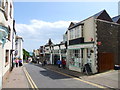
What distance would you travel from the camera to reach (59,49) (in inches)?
1236

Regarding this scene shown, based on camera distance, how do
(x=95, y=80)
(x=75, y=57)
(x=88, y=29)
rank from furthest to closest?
(x=75, y=57) → (x=88, y=29) → (x=95, y=80)

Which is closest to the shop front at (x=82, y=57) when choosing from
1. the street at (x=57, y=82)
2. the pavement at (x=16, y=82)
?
the street at (x=57, y=82)

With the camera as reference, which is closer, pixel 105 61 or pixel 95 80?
pixel 95 80

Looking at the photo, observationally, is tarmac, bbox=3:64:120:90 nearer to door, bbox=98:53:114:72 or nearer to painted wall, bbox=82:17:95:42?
door, bbox=98:53:114:72

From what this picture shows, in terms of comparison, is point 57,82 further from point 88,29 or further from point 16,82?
point 88,29

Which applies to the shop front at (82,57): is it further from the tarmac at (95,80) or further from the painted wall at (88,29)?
the tarmac at (95,80)

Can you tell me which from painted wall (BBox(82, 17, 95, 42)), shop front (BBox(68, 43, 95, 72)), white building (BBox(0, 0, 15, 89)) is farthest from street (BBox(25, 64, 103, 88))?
painted wall (BBox(82, 17, 95, 42))

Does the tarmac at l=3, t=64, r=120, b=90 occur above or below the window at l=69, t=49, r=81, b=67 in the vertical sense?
below

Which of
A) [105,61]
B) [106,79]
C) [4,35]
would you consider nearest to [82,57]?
[105,61]

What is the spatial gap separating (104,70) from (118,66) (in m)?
1.66

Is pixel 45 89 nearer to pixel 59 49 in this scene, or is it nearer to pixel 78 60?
pixel 78 60

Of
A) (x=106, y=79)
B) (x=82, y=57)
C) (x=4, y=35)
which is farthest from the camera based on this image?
(x=82, y=57)

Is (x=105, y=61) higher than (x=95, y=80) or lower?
higher

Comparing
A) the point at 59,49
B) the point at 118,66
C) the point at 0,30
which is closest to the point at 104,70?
the point at 118,66
